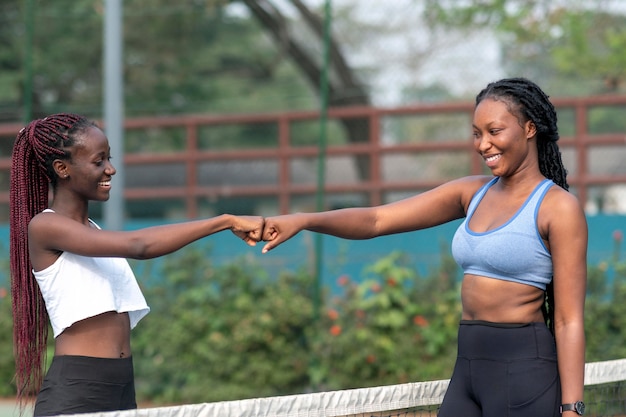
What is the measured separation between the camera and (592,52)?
10008 millimetres

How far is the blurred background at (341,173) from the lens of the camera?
28.8 feet

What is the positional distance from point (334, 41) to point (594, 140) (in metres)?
2.58

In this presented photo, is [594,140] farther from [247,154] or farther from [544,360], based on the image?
[544,360]

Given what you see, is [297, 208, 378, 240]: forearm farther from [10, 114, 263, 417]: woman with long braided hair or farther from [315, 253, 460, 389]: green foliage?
[315, 253, 460, 389]: green foliage

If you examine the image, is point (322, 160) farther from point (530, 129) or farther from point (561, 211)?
point (561, 211)

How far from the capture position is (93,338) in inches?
144

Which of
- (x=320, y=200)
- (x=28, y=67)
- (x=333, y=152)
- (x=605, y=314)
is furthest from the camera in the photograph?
(x=333, y=152)

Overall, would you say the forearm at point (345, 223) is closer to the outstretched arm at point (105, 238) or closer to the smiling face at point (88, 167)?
the outstretched arm at point (105, 238)

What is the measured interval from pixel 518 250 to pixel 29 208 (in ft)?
5.65

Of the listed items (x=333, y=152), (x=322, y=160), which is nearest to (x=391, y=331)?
(x=322, y=160)

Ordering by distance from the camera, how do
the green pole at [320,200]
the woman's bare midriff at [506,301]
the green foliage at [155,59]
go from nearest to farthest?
the woman's bare midriff at [506,301]
the green pole at [320,200]
the green foliage at [155,59]

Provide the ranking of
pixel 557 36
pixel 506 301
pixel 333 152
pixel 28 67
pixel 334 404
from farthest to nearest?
pixel 557 36
pixel 333 152
pixel 28 67
pixel 334 404
pixel 506 301

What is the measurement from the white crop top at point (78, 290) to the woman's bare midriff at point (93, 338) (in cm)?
4

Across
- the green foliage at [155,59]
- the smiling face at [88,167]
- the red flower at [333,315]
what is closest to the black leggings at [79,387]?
the smiling face at [88,167]
